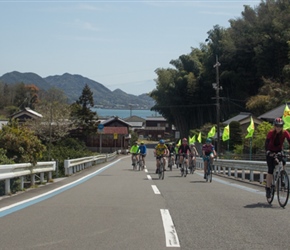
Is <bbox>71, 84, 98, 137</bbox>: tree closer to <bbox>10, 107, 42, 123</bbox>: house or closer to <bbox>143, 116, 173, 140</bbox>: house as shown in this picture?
<bbox>10, 107, 42, 123</bbox>: house

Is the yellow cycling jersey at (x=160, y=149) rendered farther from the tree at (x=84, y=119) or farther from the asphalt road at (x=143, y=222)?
the tree at (x=84, y=119)

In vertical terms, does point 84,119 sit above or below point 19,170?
above

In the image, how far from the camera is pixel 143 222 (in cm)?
874

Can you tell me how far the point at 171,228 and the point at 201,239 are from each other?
0.96 meters

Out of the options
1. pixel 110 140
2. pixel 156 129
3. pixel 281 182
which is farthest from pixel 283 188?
pixel 156 129

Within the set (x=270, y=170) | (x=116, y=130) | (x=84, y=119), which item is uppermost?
(x=84, y=119)

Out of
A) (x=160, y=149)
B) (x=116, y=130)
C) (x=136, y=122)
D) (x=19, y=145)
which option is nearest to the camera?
(x=19, y=145)

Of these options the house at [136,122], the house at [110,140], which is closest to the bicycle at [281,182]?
the house at [110,140]

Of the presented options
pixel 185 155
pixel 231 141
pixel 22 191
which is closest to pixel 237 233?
pixel 22 191

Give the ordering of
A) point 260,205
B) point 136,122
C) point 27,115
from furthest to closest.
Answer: point 136,122
point 27,115
point 260,205

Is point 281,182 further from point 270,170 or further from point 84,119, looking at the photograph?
point 84,119

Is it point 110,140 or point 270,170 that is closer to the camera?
point 270,170

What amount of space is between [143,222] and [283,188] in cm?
349

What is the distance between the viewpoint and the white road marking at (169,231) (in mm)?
7031
